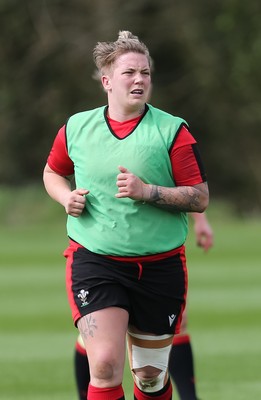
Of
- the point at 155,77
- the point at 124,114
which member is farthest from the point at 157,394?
the point at 155,77

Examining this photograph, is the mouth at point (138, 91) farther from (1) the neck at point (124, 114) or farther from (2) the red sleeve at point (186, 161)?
(2) the red sleeve at point (186, 161)

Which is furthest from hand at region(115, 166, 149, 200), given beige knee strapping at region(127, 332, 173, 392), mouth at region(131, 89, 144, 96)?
beige knee strapping at region(127, 332, 173, 392)

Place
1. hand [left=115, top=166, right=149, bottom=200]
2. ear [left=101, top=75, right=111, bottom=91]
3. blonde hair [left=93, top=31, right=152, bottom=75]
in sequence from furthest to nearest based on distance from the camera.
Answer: ear [left=101, top=75, right=111, bottom=91]
blonde hair [left=93, top=31, right=152, bottom=75]
hand [left=115, top=166, right=149, bottom=200]

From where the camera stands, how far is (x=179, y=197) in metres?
6.32

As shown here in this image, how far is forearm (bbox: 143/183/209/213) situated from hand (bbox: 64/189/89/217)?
1.11 feet

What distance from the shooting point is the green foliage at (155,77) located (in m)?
39.4

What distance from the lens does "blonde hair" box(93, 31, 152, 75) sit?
643cm

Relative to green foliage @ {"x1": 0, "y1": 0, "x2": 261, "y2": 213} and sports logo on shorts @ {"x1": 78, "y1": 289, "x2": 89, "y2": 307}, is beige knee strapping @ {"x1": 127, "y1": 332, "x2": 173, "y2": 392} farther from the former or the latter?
green foliage @ {"x1": 0, "y1": 0, "x2": 261, "y2": 213}

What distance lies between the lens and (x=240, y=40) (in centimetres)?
3838

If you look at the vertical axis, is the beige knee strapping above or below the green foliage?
below

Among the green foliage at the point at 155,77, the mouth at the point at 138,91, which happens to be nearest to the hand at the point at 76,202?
the mouth at the point at 138,91

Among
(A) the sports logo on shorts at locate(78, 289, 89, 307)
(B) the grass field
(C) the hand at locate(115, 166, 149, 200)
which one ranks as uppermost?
(C) the hand at locate(115, 166, 149, 200)

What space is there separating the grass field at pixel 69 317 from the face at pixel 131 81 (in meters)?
3.00

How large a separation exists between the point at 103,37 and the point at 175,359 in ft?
105
